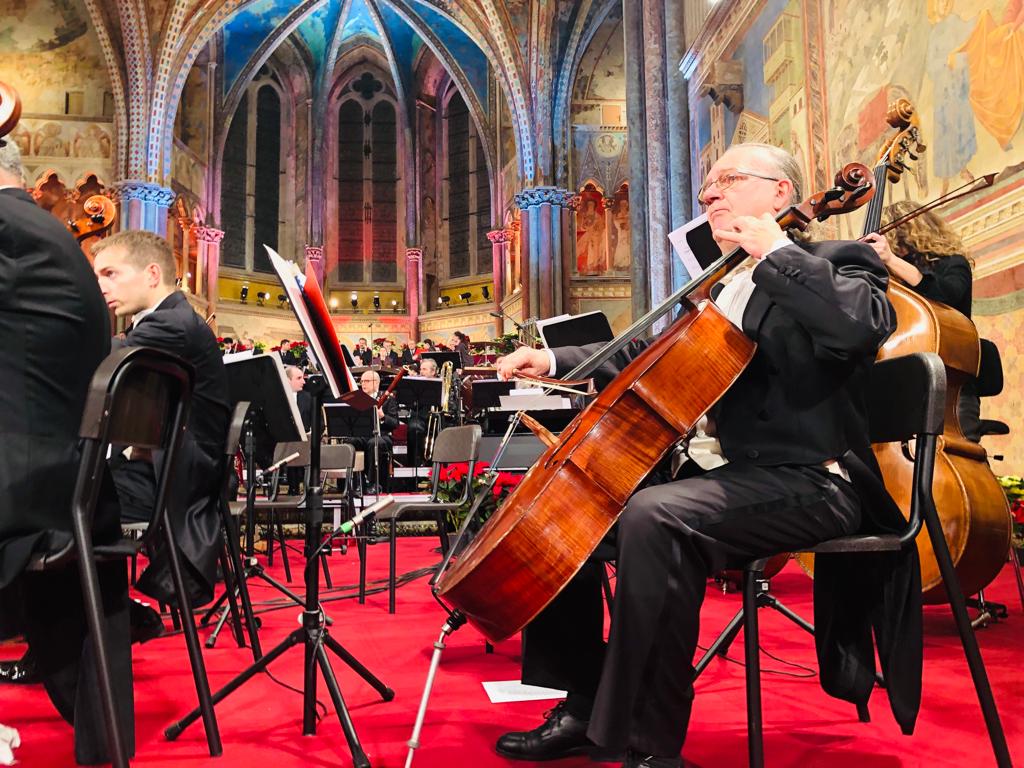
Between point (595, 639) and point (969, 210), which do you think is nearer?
point (595, 639)

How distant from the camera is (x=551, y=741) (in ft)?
6.89

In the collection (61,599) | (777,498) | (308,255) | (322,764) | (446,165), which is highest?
(446,165)

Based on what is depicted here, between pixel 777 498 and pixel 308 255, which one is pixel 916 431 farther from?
pixel 308 255

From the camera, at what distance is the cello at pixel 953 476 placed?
2885 millimetres

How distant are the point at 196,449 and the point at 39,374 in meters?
1.29

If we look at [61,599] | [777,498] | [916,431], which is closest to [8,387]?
[61,599]

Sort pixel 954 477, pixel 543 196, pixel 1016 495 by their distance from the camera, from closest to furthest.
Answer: pixel 954 477 → pixel 1016 495 → pixel 543 196

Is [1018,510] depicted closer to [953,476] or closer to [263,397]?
[953,476]

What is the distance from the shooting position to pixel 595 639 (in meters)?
2.18

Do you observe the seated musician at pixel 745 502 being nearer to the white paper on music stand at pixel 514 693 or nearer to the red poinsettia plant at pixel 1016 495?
the white paper on music stand at pixel 514 693

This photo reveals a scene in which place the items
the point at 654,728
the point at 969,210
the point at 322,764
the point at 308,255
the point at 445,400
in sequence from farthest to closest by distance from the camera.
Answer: the point at 308,255
the point at 445,400
the point at 969,210
the point at 322,764
the point at 654,728

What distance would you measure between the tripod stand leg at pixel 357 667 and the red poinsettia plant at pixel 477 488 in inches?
47.6

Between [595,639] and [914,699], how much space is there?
74 centimetres

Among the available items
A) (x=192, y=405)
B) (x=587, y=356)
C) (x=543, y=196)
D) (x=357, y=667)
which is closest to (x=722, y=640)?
(x=587, y=356)
